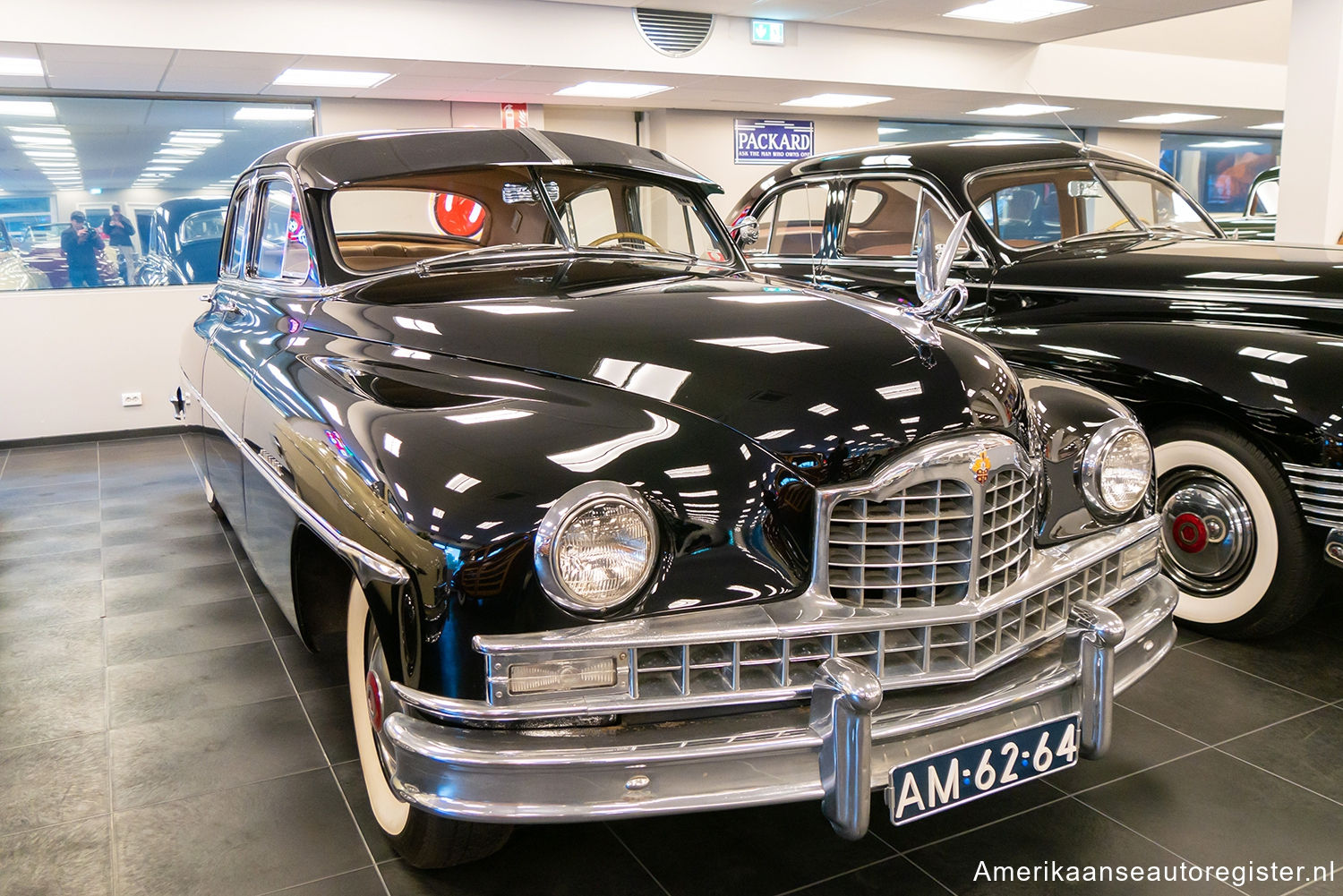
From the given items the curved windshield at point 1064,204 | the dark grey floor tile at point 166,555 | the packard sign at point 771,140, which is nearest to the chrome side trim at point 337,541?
the dark grey floor tile at point 166,555

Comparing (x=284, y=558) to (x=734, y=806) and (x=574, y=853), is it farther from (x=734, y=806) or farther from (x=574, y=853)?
(x=734, y=806)

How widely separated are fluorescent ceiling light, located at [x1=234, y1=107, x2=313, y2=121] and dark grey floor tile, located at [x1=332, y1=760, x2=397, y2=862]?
6.85 m

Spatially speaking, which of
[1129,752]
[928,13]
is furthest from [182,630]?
[928,13]

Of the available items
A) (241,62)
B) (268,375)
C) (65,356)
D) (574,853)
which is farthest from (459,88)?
(574,853)

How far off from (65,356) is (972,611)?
7.57 meters

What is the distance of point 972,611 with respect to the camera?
1930 millimetres

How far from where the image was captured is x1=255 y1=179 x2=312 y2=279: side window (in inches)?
118

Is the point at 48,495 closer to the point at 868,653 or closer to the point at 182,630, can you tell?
the point at 182,630

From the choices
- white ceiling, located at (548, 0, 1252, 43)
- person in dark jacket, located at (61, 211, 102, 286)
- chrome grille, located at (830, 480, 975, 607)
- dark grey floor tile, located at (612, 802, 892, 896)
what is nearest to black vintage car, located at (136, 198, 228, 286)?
person in dark jacket, located at (61, 211, 102, 286)

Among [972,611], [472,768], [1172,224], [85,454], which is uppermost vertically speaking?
[1172,224]

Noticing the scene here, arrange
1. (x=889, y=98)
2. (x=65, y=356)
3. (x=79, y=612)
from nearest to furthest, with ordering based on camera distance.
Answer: (x=79, y=612) → (x=65, y=356) → (x=889, y=98)

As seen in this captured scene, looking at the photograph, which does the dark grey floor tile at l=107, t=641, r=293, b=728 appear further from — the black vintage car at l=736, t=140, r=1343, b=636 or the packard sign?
the packard sign

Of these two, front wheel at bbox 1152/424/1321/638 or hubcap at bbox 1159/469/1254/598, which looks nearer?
front wheel at bbox 1152/424/1321/638

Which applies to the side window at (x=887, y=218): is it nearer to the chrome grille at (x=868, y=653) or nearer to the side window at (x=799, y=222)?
the side window at (x=799, y=222)
